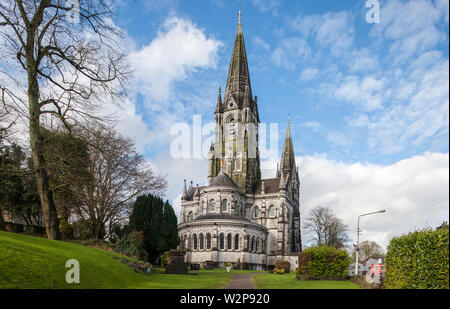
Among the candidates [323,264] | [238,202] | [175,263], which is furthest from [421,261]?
[238,202]

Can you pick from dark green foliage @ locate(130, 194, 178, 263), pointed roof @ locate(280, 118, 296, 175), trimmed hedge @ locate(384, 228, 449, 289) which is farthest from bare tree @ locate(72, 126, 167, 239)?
pointed roof @ locate(280, 118, 296, 175)

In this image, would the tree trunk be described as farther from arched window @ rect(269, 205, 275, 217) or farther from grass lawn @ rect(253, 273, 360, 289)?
arched window @ rect(269, 205, 275, 217)

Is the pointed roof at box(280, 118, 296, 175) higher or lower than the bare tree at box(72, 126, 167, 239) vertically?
higher

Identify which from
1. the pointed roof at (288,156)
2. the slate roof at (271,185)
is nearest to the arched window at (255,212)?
the slate roof at (271,185)

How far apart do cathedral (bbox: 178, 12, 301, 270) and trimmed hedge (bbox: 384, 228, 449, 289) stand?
3370 centimetres

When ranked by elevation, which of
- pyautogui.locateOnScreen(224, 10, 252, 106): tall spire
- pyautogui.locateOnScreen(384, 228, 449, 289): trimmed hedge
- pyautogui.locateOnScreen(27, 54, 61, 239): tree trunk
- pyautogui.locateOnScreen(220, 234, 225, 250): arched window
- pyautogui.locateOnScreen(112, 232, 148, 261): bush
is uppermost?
pyautogui.locateOnScreen(224, 10, 252, 106): tall spire

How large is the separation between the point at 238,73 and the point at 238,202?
27.4 metres

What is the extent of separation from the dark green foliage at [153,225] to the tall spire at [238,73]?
3671cm

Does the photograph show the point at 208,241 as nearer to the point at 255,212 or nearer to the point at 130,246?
the point at 255,212

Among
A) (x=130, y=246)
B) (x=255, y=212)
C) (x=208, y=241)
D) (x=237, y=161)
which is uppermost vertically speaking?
(x=237, y=161)

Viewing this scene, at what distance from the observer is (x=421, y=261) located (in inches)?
460

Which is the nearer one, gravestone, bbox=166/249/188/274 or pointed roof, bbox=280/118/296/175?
gravestone, bbox=166/249/188/274

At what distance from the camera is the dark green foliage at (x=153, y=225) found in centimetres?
3319

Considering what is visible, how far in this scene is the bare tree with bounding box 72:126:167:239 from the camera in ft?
94.0
